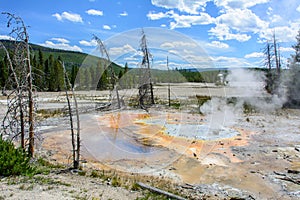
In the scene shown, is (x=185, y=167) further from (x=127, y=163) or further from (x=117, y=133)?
(x=117, y=133)

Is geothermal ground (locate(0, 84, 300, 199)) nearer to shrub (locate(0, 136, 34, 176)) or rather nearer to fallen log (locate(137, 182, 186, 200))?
fallen log (locate(137, 182, 186, 200))

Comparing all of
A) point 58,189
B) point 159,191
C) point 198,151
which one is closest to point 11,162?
point 58,189

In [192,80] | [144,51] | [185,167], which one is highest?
[144,51]

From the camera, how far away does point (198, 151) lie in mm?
12430

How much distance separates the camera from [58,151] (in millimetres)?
12203

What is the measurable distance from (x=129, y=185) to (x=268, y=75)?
103 ft

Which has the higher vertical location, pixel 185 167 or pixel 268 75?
pixel 268 75

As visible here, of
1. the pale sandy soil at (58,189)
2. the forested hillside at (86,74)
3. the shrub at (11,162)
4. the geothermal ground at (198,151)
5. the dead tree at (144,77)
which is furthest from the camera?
the dead tree at (144,77)

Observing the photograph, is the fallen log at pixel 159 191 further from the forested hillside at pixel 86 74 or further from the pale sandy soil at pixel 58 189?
the forested hillside at pixel 86 74

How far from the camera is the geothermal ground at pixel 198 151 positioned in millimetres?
8711

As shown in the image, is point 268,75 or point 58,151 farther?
point 268,75

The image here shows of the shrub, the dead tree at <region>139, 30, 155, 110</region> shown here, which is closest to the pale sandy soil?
the shrub

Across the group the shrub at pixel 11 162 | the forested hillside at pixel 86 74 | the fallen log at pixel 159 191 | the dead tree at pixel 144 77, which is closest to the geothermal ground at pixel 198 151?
the fallen log at pixel 159 191

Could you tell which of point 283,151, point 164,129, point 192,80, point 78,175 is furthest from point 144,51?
point 78,175
